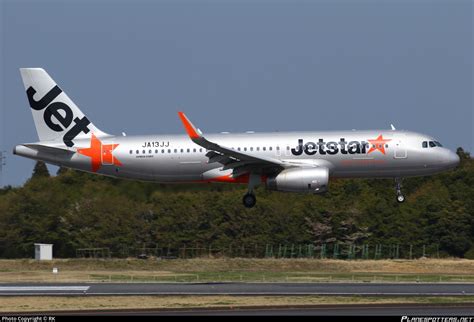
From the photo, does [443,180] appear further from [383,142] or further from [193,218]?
[383,142]

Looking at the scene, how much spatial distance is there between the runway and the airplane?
6924 millimetres

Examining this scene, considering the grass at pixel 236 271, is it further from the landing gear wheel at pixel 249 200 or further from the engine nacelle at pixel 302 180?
the engine nacelle at pixel 302 180

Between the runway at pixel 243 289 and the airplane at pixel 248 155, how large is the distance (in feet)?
22.7

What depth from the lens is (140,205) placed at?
254 ft

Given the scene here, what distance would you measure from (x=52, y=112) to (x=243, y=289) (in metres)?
20.1

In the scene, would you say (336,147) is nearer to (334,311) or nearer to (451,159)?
(451,159)

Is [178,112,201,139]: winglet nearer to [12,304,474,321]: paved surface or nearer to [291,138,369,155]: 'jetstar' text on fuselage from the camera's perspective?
Answer: [291,138,369,155]: 'jetstar' text on fuselage

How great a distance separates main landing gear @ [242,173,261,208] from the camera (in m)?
59.1

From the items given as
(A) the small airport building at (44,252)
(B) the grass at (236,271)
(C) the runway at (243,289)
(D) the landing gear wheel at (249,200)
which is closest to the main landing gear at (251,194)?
(D) the landing gear wheel at (249,200)

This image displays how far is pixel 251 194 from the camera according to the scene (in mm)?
59281

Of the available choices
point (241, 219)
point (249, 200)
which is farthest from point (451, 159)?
point (241, 219)

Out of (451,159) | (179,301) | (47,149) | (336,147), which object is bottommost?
(179,301)

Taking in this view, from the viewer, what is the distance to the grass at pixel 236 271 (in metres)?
59.2

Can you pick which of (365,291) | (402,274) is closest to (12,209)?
(402,274)
